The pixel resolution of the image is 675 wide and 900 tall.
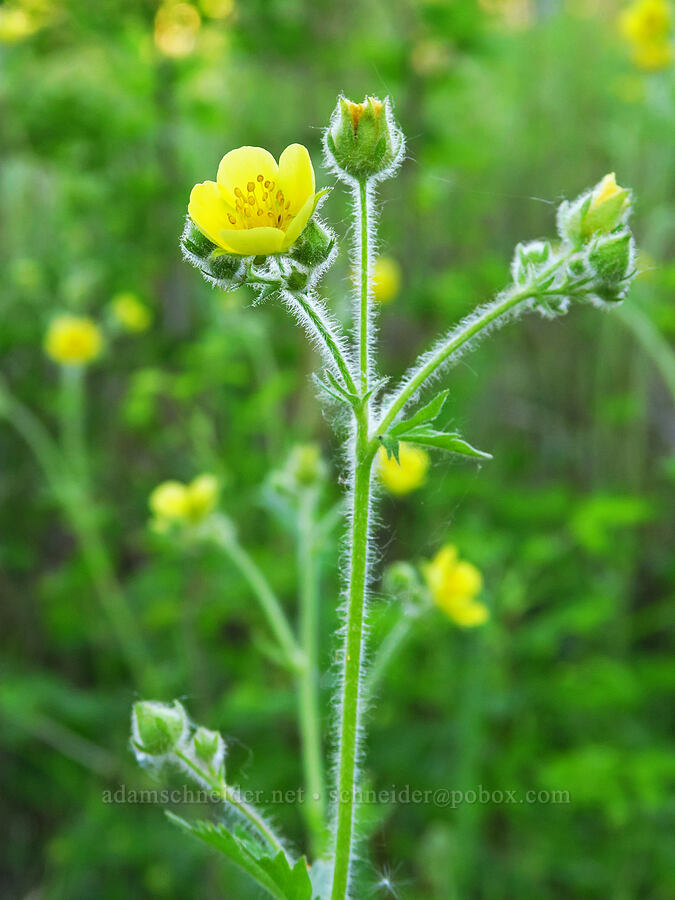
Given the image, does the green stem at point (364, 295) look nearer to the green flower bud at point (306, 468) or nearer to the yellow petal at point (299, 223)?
the yellow petal at point (299, 223)

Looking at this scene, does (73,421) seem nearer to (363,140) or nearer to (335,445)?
(335,445)

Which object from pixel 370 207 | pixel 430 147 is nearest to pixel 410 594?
pixel 370 207

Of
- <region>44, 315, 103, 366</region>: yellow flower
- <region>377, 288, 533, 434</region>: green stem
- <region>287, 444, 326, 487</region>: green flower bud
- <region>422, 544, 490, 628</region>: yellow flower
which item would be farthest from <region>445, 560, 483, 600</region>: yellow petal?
<region>44, 315, 103, 366</region>: yellow flower

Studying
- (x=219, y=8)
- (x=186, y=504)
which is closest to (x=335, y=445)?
(x=186, y=504)

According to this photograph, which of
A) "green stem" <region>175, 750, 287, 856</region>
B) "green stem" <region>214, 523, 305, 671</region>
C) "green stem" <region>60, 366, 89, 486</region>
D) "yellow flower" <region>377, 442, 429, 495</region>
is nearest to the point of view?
"green stem" <region>175, 750, 287, 856</region>

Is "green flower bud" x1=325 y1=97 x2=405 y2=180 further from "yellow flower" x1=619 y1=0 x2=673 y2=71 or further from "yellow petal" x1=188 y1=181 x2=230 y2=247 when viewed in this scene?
"yellow flower" x1=619 y1=0 x2=673 y2=71

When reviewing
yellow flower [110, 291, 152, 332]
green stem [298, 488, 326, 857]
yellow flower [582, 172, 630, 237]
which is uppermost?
yellow flower [110, 291, 152, 332]

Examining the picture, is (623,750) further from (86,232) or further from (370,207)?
(86,232)
